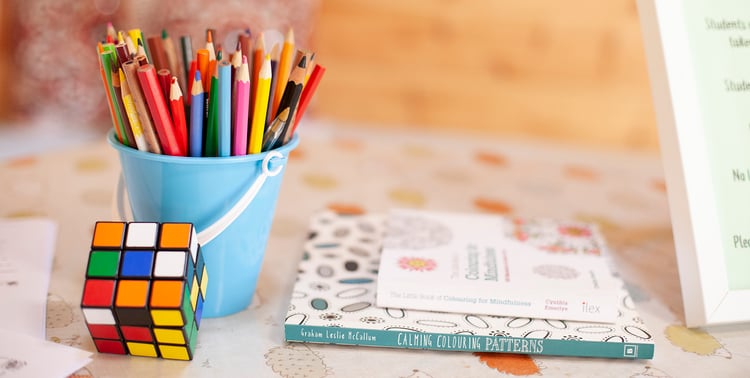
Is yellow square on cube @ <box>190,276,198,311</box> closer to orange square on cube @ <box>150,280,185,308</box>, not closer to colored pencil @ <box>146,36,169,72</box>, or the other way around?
orange square on cube @ <box>150,280,185,308</box>

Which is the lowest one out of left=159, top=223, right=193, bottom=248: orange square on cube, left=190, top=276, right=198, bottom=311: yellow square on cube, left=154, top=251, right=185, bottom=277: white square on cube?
left=190, top=276, right=198, bottom=311: yellow square on cube

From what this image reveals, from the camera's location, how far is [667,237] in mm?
770

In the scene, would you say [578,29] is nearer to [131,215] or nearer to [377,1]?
[377,1]

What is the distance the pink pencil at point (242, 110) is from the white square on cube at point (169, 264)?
0.09 meters

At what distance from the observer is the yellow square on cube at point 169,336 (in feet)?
1.56

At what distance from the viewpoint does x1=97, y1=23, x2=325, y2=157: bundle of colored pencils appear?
49 centimetres

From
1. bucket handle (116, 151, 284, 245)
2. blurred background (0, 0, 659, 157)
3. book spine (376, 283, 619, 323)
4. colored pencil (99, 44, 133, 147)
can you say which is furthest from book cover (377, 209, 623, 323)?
blurred background (0, 0, 659, 157)

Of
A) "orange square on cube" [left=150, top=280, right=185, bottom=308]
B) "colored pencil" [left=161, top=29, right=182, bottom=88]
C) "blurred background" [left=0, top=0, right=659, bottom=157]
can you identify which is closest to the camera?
"orange square on cube" [left=150, top=280, right=185, bottom=308]

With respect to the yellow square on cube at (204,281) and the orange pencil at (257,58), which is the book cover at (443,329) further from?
the orange pencil at (257,58)

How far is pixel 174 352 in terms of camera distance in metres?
0.49

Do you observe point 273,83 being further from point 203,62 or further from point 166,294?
point 166,294

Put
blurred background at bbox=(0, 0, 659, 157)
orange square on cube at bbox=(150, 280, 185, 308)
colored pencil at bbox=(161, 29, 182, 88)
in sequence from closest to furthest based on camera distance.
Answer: orange square on cube at bbox=(150, 280, 185, 308)
colored pencil at bbox=(161, 29, 182, 88)
blurred background at bbox=(0, 0, 659, 157)

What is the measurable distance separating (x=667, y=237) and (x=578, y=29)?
49 centimetres

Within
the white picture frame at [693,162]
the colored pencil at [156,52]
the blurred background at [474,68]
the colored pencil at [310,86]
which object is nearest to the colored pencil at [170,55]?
the colored pencil at [156,52]
